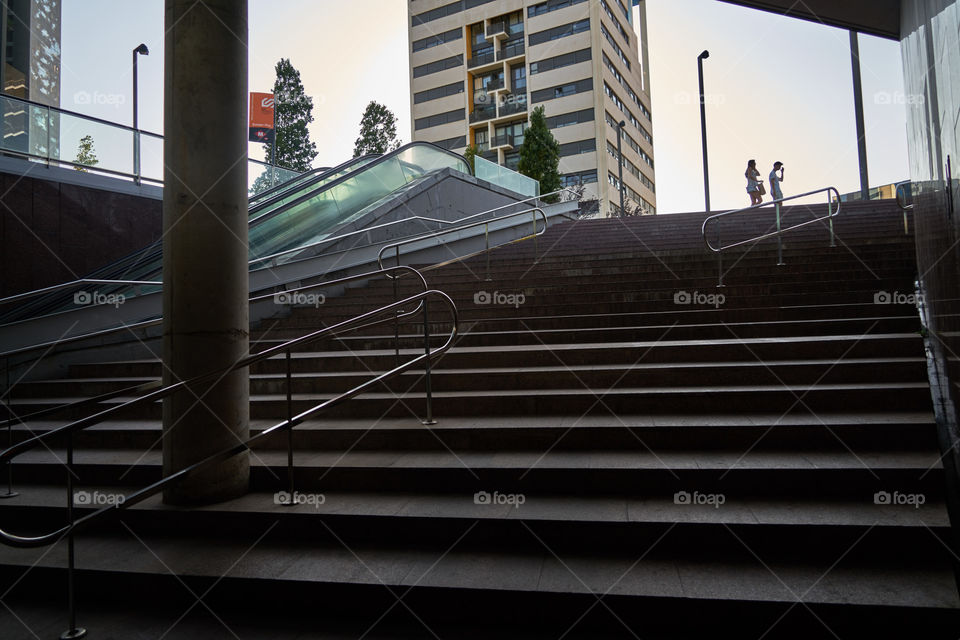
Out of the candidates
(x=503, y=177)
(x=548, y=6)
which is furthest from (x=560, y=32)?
(x=503, y=177)

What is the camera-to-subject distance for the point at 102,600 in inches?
122

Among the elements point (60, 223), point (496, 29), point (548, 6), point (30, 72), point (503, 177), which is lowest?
point (60, 223)

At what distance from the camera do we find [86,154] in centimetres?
906

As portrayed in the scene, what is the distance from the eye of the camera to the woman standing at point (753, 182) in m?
14.9

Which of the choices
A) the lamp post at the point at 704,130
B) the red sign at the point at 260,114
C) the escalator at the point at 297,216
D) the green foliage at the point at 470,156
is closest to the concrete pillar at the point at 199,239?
the escalator at the point at 297,216

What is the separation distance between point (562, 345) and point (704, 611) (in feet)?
11.0

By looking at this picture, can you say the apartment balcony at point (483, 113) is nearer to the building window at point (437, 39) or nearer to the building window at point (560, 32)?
the building window at point (560, 32)

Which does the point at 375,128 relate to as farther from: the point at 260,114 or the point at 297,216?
the point at 297,216

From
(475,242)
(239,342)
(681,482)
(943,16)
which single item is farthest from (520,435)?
(475,242)

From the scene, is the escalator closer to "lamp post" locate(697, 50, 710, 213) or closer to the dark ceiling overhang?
the dark ceiling overhang

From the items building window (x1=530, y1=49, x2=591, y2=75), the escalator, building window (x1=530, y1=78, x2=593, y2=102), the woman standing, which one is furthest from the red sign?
building window (x1=530, y1=49, x2=591, y2=75)

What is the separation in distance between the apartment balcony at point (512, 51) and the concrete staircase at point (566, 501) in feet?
161

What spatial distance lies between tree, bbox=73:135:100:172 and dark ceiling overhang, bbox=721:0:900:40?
10136mm

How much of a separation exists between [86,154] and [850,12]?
11.0m
